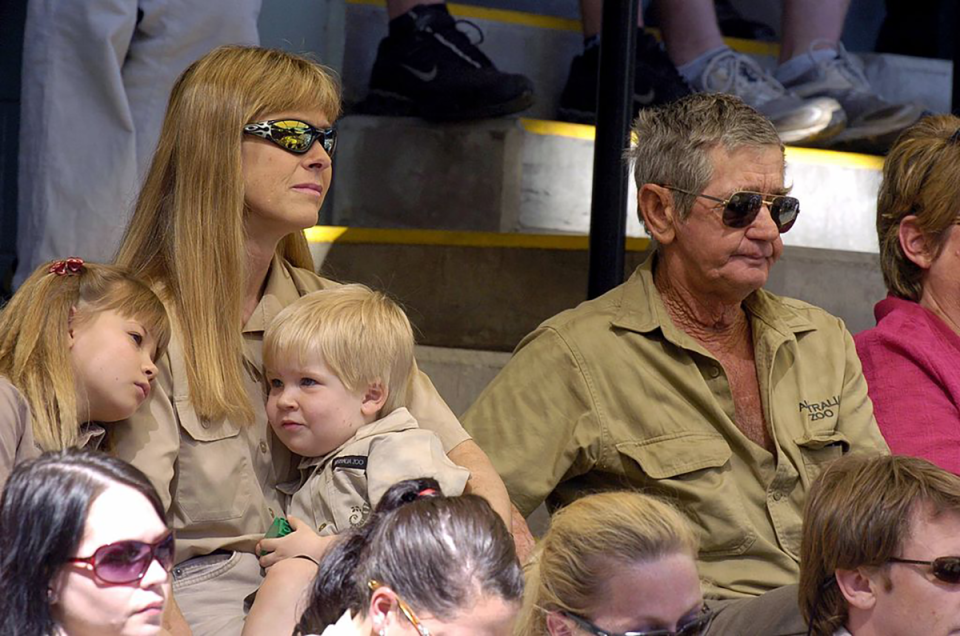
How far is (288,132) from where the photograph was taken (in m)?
2.45

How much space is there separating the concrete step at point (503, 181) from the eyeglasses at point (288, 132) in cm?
153

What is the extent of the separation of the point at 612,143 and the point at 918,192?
644 mm

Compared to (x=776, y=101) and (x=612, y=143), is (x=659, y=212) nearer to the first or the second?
(x=612, y=143)

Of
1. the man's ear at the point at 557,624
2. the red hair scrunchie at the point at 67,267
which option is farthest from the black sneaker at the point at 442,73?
the man's ear at the point at 557,624

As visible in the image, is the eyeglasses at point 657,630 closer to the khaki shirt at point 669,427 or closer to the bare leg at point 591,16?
the khaki shirt at point 669,427

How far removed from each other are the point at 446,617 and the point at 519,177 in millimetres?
2483

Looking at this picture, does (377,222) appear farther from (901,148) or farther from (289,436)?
(289,436)

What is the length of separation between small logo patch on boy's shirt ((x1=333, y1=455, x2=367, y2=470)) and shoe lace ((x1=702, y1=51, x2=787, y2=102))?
2159mm

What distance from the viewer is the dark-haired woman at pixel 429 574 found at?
1.60 m

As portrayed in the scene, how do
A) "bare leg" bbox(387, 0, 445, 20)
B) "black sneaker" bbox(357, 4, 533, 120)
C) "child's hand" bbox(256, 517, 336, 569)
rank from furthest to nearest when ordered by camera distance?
"bare leg" bbox(387, 0, 445, 20) → "black sneaker" bbox(357, 4, 533, 120) → "child's hand" bbox(256, 517, 336, 569)

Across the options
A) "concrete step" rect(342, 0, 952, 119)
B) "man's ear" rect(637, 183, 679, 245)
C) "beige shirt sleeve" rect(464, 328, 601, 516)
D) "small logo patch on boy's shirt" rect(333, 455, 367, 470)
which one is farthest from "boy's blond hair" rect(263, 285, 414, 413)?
"concrete step" rect(342, 0, 952, 119)

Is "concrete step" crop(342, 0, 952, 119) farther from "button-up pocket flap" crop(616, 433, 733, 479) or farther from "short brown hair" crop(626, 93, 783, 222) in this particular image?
"button-up pocket flap" crop(616, 433, 733, 479)

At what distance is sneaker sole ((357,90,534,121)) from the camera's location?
391 centimetres

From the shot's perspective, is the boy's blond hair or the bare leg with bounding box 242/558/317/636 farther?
the boy's blond hair
